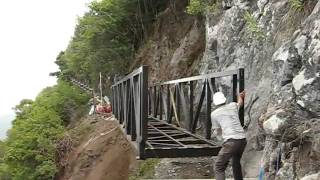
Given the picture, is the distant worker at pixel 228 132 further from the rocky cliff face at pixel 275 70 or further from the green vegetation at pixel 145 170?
the green vegetation at pixel 145 170

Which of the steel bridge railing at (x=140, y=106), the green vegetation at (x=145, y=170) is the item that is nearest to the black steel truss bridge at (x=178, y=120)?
the steel bridge railing at (x=140, y=106)

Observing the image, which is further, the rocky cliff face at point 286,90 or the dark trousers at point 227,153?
the dark trousers at point 227,153

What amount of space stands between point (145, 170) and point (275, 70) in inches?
335

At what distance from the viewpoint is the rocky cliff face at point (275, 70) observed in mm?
5684

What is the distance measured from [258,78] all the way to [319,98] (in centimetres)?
429

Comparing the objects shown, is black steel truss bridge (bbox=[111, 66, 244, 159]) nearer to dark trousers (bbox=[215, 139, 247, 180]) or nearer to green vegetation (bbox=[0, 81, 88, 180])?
dark trousers (bbox=[215, 139, 247, 180])

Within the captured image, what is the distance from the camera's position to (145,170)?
14680 mm

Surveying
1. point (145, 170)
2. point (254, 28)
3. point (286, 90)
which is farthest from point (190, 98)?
point (145, 170)

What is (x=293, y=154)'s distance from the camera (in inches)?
229

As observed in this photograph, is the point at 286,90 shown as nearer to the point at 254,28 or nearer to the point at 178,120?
the point at 254,28

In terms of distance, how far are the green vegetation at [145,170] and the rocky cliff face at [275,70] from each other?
10.8ft

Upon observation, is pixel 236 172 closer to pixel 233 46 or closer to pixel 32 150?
pixel 233 46

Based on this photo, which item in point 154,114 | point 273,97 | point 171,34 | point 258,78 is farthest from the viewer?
point 171,34

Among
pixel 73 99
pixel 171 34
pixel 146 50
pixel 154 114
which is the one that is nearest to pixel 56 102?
pixel 73 99
